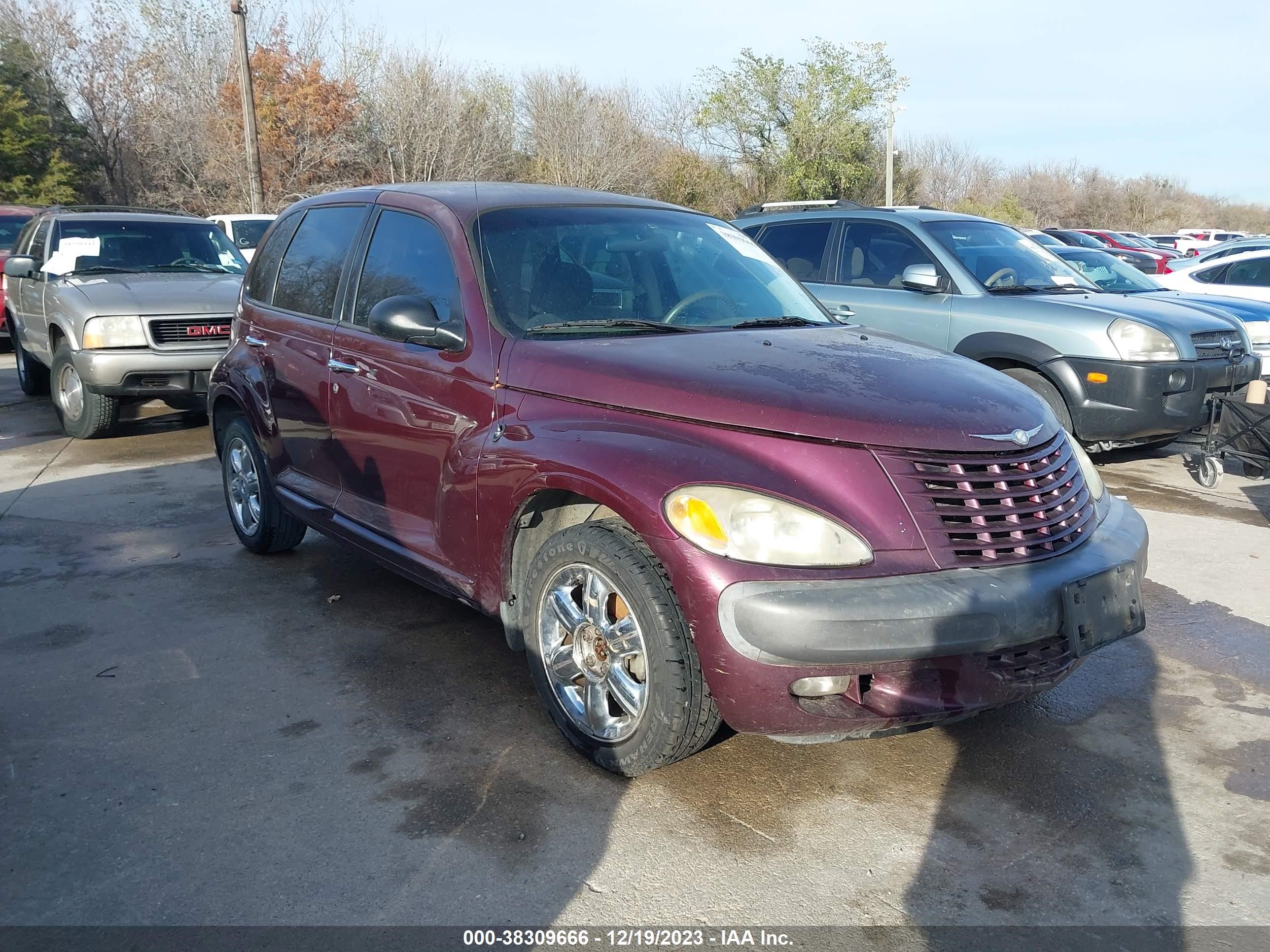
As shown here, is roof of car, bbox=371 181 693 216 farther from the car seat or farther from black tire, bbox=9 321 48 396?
black tire, bbox=9 321 48 396

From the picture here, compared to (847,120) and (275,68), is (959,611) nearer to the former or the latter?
(275,68)

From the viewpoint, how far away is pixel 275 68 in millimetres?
29781

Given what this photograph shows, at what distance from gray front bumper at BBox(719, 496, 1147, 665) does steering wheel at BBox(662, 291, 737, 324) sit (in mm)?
1455

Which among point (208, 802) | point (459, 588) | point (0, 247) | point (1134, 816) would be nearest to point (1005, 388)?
point (1134, 816)

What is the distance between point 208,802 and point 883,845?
1.97 metres

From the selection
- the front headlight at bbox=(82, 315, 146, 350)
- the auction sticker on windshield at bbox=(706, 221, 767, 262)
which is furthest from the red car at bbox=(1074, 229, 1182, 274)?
the auction sticker on windshield at bbox=(706, 221, 767, 262)

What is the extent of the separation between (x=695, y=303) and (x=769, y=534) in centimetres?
149

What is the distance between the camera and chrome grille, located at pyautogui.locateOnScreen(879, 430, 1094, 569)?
3.07 meters

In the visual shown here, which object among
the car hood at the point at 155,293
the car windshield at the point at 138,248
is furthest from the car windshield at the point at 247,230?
the car hood at the point at 155,293

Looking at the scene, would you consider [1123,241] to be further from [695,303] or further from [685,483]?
[685,483]

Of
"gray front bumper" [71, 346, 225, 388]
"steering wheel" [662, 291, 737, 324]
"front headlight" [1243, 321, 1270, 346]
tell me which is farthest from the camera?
"front headlight" [1243, 321, 1270, 346]

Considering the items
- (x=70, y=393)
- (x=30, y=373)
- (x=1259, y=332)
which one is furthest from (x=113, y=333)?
(x=1259, y=332)

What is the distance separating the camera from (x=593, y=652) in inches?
134

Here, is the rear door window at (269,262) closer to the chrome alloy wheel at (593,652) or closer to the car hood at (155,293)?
the chrome alloy wheel at (593,652)
